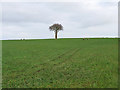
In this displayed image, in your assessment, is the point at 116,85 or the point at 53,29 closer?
the point at 116,85

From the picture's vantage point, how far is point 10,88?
6996 millimetres

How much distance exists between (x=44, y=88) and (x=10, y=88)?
193 cm

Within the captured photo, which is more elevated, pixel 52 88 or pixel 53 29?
pixel 53 29

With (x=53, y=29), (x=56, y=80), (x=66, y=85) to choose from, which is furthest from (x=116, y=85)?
(x=53, y=29)

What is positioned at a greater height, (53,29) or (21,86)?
(53,29)

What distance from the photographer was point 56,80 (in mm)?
7910

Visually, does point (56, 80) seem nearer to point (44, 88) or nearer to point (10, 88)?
point (44, 88)

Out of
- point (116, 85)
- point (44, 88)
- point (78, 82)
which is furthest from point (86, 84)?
point (44, 88)

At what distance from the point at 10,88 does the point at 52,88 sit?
7.80 feet

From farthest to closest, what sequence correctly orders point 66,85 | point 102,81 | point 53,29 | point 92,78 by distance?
point 53,29 → point 92,78 → point 102,81 → point 66,85

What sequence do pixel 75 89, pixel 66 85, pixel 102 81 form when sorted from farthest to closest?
pixel 102 81
pixel 66 85
pixel 75 89

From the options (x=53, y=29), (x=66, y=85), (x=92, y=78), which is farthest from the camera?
(x=53, y=29)

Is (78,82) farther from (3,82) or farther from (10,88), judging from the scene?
(3,82)

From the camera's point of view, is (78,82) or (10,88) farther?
(78,82)
